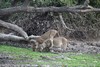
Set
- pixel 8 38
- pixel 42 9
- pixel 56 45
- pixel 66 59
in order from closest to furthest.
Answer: pixel 66 59 → pixel 56 45 → pixel 42 9 → pixel 8 38

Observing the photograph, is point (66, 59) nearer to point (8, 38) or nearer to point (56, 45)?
point (56, 45)

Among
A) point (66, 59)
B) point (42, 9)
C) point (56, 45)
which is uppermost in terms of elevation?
point (42, 9)

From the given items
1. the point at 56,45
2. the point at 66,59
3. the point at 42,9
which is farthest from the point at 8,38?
the point at 66,59

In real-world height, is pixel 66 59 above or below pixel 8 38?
above

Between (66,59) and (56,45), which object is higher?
(66,59)

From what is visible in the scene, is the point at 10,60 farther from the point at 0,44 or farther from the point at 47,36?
the point at 0,44

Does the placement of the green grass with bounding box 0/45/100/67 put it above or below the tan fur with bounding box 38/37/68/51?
above

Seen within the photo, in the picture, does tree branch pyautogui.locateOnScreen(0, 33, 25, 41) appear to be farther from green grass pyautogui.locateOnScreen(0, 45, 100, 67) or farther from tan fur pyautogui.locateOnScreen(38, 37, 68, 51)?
green grass pyautogui.locateOnScreen(0, 45, 100, 67)

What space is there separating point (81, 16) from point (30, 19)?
2.57 m

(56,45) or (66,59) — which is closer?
(66,59)

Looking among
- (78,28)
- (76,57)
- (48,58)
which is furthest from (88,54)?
(78,28)

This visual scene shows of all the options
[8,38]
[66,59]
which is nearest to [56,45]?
[8,38]

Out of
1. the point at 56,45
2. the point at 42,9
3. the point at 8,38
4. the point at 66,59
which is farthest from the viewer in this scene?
the point at 8,38

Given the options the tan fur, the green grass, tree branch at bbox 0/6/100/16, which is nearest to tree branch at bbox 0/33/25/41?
→ tree branch at bbox 0/6/100/16
